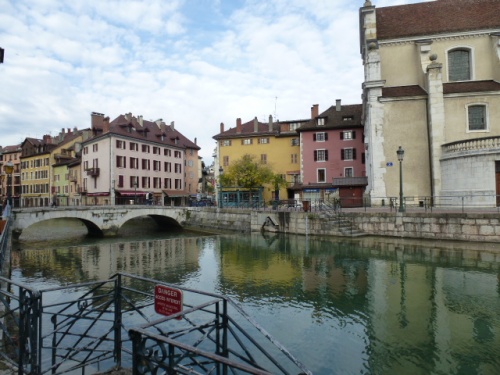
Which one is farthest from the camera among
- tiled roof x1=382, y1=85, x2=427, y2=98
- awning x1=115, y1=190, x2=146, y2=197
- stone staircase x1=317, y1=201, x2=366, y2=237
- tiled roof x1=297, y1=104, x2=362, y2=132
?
awning x1=115, y1=190, x2=146, y2=197

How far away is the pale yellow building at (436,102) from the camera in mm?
24344

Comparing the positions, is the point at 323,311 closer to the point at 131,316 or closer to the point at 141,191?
the point at 131,316

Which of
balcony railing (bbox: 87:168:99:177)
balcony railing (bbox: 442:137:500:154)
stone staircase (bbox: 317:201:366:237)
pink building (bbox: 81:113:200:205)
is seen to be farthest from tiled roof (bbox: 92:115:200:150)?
balcony railing (bbox: 442:137:500:154)

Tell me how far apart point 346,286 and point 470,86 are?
25.3 m

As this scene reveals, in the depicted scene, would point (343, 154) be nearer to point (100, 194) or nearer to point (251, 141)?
point (251, 141)

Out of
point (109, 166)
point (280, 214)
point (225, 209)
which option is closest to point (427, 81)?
point (280, 214)

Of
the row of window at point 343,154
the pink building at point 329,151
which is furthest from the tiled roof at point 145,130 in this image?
the row of window at point 343,154

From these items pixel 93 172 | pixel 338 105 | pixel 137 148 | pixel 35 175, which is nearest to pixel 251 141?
pixel 338 105

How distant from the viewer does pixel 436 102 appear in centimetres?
2759

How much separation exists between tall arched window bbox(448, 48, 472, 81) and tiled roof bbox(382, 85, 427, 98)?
5.18m

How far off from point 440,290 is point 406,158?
19.1 m

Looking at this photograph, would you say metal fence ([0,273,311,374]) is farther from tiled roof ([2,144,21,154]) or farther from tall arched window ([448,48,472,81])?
A: tiled roof ([2,144,21,154])

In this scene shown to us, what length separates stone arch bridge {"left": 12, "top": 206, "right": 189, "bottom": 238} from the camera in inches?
1069

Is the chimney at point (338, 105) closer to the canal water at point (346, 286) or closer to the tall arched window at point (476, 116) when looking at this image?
the tall arched window at point (476, 116)
